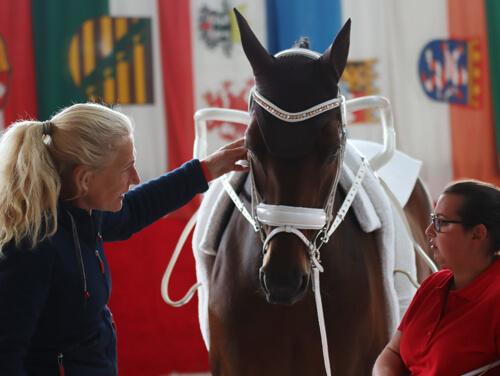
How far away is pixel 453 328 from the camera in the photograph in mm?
1022

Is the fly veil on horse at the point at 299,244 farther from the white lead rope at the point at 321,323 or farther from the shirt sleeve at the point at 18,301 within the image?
the shirt sleeve at the point at 18,301

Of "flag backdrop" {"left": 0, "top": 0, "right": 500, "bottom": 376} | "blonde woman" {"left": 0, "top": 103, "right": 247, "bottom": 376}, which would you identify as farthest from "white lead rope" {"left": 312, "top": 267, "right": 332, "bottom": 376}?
"flag backdrop" {"left": 0, "top": 0, "right": 500, "bottom": 376}

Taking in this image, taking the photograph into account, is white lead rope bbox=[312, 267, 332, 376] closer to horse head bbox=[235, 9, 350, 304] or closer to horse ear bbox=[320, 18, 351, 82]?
horse head bbox=[235, 9, 350, 304]

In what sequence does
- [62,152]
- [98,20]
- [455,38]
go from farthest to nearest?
[455,38]
[98,20]
[62,152]

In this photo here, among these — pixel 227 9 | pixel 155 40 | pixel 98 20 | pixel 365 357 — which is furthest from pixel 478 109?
pixel 365 357

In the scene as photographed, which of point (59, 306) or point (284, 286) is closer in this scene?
point (59, 306)

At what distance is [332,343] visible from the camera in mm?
1453

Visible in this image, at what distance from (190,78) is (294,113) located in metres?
2.35

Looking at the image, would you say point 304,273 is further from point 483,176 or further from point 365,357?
point 483,176

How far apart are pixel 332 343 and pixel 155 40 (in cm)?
251

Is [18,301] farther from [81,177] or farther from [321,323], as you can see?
[321,323]

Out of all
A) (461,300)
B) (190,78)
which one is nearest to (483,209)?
(461,300)

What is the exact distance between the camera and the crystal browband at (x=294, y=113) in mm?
1188

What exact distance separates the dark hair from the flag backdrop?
2.48 m
